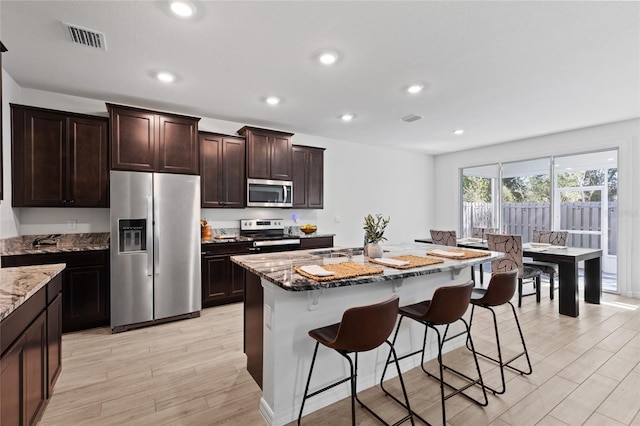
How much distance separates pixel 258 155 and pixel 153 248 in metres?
1.96

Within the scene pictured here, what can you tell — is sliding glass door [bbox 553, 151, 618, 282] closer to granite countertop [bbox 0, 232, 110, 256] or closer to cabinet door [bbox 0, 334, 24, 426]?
cabinet door [bbox 0, 334, 24, 426]

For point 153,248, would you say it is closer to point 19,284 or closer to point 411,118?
point 19,284

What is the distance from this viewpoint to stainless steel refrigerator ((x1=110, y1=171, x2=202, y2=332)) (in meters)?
3.39

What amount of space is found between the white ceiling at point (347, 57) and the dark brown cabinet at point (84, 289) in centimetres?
190

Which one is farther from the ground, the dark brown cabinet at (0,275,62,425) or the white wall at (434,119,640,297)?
the white wall at (434,119,640,297)

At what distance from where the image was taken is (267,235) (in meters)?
4.88

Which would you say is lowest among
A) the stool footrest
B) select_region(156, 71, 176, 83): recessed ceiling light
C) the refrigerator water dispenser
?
the stool footrest

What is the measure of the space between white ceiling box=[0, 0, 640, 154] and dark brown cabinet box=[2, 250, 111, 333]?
1897mm

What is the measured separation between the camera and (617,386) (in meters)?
2.33

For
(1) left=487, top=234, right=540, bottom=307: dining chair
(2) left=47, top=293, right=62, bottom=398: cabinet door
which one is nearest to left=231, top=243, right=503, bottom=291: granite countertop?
(2) left=47, top=293, right=62, bottom=398: cabinet door

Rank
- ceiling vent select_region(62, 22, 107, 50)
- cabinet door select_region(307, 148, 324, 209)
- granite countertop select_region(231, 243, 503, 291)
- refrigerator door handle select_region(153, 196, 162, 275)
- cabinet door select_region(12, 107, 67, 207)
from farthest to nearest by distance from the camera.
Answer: cabinet door select_region(307, 148, 324, 209) → refrigerator door handle select_region(153, 196, 162, 275) → cabinet door select_region(12, 107, 67, 207) → ceiling vent select_region(62, 22, 107, 50) → granite countertop select_region(231, 243, 503, 291)

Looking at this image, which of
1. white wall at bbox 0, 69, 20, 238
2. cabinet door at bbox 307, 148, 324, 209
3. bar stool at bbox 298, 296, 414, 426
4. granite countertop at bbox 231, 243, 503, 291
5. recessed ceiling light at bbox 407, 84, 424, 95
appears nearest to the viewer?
bar stool at bbox 298, 296, 414, 426

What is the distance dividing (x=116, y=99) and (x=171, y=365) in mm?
3182

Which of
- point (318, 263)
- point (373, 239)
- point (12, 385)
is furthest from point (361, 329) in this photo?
point (12, 385)
